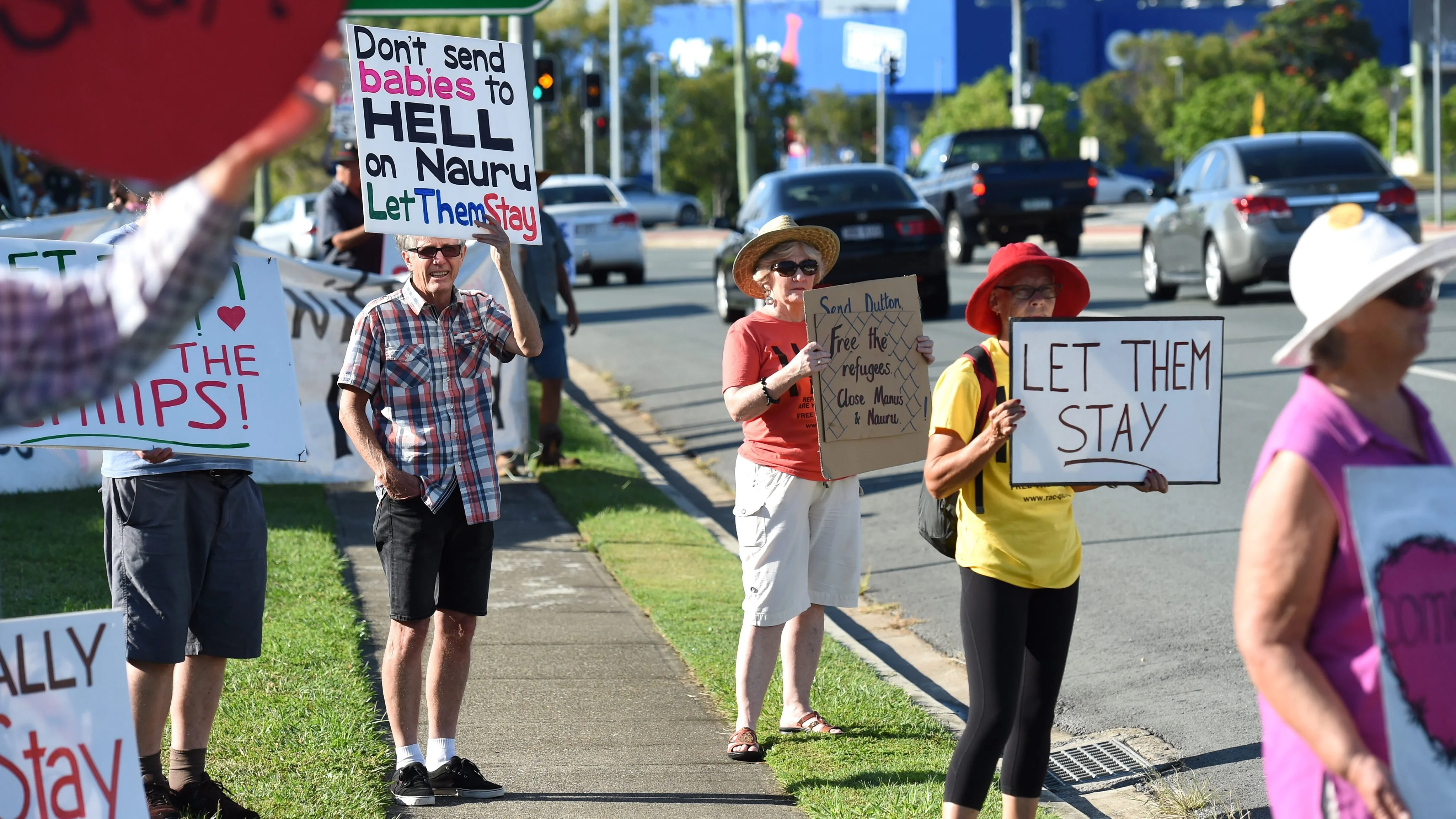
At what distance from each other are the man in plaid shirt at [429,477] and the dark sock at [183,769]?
0.59m

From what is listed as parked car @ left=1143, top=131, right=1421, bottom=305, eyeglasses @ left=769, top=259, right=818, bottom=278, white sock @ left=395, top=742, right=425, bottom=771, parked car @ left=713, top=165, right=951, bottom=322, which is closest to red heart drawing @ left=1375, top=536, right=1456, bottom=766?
eyeglasses @ left=769, top=259, right=818, bottom=278

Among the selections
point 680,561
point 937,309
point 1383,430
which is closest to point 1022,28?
point 937,309

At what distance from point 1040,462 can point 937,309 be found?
1419cm

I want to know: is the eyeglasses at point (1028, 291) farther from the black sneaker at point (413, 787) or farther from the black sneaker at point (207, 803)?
the black sneaker at point (207, 803)

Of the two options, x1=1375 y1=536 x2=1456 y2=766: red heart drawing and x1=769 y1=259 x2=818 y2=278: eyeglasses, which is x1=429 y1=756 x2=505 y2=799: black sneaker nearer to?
x1=769 y1=259 x2=818 y2=278: eyeglasses

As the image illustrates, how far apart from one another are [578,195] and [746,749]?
21.6 metres

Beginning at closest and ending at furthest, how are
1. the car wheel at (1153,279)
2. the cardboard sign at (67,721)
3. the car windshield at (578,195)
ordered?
the cardboard sign at (67,721)
the car wheel at (1153,279)
the car windshield at (578,195)

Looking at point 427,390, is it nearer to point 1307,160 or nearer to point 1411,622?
point 1411,622

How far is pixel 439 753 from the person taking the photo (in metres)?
4.73

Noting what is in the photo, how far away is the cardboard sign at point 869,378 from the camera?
4938mm

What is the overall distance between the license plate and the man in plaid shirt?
12.0 m

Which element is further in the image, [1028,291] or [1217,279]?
[1217,279]

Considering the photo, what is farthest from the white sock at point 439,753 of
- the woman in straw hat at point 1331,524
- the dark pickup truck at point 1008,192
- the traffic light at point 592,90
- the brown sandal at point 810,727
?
the traffic light at point 592,90

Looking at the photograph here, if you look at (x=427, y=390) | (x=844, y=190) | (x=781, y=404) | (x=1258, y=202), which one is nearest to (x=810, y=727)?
(x=781, y=404)
